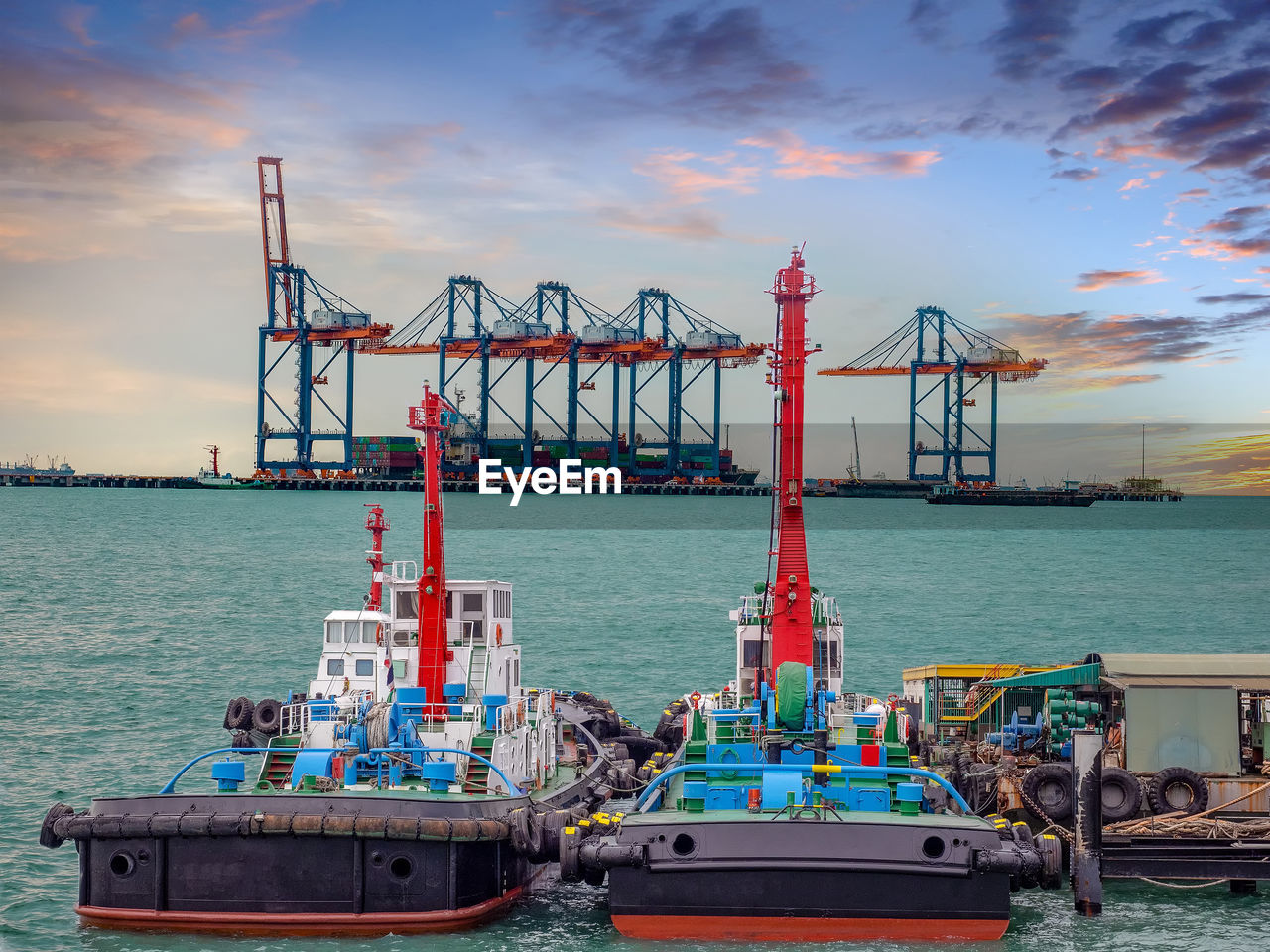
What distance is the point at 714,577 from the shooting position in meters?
97.1

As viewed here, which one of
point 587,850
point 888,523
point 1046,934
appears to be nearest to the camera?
point 587,850

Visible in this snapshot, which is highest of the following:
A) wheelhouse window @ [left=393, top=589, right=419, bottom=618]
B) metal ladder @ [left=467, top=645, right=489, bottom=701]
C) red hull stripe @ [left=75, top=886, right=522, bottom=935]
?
wheelhouse window @ [left=393, top=589, right=419, bottom=618]

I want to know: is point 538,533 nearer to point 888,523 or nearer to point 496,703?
point 888,523

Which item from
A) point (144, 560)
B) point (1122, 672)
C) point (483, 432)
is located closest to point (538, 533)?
point (483, 432)

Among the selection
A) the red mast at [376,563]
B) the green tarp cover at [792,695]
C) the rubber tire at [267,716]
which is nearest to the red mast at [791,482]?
the green tarp cover at [792,695]

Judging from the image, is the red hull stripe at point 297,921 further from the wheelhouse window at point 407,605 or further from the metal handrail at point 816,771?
the wheelhouse window at point 407,605

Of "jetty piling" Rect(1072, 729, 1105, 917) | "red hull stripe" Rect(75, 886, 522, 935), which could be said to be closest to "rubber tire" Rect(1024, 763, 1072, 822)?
"jetty piling" Rect(1072, 729, 1105, 917)

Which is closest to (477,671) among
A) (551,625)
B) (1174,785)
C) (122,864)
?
(122,864)

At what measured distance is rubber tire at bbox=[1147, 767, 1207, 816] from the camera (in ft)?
76.5

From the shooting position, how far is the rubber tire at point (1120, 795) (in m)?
23.0

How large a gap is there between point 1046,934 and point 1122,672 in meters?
5.75

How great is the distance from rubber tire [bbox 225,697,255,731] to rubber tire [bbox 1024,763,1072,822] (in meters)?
16.5

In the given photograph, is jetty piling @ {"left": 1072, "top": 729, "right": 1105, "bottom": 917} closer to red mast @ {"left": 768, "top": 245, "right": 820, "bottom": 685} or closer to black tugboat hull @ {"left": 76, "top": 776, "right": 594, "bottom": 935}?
red mast @ {"left": 768, "top": 245, "right": 820, "bottom": 685}

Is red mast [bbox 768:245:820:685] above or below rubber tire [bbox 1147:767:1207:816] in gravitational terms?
above
